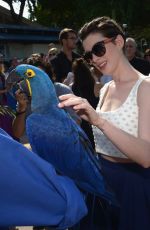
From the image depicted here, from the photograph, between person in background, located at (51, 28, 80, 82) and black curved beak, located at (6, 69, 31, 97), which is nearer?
black curved beak, located at (6, 69, 31, 97)

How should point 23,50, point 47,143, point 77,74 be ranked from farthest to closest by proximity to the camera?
point 23,50, point 77,74, point 47,143

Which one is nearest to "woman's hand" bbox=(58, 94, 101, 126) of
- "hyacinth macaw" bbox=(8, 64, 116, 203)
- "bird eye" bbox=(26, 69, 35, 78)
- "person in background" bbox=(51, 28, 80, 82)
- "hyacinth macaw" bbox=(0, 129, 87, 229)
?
"hyacinth macaw" bbox=(8, 64, 116, 203)

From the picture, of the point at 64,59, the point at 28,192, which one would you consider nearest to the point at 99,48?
the point at 28,192

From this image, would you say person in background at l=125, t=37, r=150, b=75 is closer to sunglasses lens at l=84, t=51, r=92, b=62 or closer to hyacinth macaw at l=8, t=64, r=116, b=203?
sunglasses lens at l=84, t=51, r=92, b=62

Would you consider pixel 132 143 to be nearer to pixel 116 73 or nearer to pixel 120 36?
pixel 116 73

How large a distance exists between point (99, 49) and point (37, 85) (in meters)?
0.36

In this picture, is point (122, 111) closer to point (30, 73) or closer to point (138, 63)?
point (30, 73)

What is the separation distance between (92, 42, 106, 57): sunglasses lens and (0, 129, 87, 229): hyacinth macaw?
885 millimetres

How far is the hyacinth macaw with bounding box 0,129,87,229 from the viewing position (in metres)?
1.03

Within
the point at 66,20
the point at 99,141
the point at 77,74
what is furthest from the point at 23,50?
the point at 99,141

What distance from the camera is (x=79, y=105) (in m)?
1.50

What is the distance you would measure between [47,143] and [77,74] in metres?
2.27

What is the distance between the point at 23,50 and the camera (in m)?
28.0

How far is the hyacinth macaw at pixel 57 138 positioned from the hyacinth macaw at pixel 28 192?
426 mm
